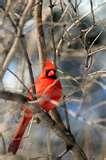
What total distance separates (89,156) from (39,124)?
23.1 inches

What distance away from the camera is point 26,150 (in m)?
4.02

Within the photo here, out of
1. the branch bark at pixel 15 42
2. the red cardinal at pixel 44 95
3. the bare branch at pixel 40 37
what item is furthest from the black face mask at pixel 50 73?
the branch bark at pixel 15 42

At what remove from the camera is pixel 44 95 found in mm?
3531

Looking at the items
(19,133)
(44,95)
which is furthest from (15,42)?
(19,133)

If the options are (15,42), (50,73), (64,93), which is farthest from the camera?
(50,73)

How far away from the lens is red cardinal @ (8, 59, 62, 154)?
3629mm

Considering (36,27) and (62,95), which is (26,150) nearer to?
(62,95)

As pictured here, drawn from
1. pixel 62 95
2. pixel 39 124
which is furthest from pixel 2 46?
pixel 39 124

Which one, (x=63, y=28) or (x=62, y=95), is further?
(x=63, y=28)

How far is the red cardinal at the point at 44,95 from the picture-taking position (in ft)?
11.9

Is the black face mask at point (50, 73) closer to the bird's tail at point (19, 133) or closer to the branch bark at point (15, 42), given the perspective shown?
the bird's tail at point (19, 133)

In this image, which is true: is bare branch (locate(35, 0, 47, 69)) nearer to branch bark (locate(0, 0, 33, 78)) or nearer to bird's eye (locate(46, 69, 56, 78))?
bird's eye (locate(46, 69, 56, 78))

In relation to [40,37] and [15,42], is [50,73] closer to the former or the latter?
[40,37]

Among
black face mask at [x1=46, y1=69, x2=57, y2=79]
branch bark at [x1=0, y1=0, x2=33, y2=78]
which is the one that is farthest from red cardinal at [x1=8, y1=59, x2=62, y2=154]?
branch bark at [x1=0, y1=0, x2=33, y2=78]
